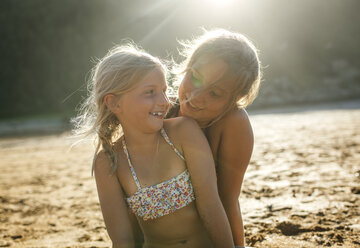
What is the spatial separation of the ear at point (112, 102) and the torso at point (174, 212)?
22 cm

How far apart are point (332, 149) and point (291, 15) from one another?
66.7 ft

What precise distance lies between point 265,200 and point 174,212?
1.84m

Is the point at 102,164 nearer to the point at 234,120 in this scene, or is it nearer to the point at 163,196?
the point at 163,196

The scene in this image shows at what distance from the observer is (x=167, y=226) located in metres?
1.73

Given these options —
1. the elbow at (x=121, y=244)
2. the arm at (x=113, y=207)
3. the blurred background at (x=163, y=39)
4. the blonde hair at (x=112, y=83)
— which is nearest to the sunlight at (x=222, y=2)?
the blurred background at (x=163, y=39)

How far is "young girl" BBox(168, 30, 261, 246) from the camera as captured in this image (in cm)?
186

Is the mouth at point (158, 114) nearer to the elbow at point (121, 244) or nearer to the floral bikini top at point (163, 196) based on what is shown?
the floral bikini top at point (163, 196)

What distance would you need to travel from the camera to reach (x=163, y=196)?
1.68 metres

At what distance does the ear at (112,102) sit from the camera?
1.73m

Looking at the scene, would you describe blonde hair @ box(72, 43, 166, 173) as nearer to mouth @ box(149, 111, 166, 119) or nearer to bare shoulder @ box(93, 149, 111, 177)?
bare shoulder @ box(93, 149, 111, 177)

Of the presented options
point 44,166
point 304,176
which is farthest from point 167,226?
point 44,166

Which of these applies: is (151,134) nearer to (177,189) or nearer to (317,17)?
(177,189)

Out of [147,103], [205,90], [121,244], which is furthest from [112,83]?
[121,244]

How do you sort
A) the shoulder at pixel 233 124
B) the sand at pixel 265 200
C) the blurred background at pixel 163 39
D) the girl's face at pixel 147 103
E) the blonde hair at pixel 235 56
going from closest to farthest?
the girl's face at pixel 147 103 < the blonde hair at pixel 235 56 < the shoulder at pixel 233 124 < the sand at pixel 265 200 < the blurred background at pixel 163 39
